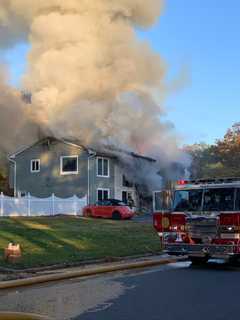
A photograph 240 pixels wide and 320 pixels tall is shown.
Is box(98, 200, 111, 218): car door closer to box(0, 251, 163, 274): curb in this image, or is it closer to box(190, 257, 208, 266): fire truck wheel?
box(0, 251, 163, 274): curb

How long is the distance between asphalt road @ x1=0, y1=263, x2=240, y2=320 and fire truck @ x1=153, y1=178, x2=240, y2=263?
92 cm

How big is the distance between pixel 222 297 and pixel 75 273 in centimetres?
389

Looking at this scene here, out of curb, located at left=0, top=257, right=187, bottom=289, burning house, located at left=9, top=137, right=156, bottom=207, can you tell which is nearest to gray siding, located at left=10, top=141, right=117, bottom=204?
burning house, located at left=9, top=137, right=156, bottom=207

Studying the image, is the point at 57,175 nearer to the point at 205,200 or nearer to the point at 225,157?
the point at 225,157

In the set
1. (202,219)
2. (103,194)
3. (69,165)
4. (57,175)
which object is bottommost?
(202,219)

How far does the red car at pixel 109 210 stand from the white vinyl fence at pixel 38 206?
886 mm

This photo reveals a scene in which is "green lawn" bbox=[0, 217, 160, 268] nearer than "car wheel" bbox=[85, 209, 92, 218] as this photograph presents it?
Yes

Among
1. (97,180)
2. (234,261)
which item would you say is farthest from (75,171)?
(234,261)

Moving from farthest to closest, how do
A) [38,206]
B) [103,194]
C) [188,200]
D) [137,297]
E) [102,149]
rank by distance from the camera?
[103,194] < [102,149] < [38,206] < [188,200] < [137,297]

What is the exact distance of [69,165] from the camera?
41188 millimetres

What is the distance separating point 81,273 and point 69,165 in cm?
2926

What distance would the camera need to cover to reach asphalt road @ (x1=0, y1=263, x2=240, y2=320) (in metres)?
7.76

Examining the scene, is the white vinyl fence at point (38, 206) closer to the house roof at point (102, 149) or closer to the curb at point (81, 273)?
the house roof at point (102, 149)

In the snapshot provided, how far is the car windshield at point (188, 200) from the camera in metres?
13.8
